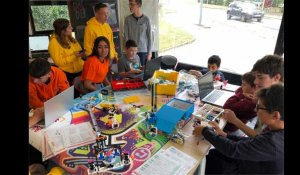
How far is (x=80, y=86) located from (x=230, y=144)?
1565 mm

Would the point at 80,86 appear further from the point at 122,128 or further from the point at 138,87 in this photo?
the point at 122,128

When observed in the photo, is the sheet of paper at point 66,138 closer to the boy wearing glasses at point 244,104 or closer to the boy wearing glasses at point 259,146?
the boy wearing glasses at point 259,146

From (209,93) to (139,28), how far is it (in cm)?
148

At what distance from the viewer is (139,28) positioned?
3.04m

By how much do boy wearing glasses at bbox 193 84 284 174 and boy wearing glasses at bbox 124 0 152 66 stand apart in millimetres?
1822

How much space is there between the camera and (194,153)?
1.31 m

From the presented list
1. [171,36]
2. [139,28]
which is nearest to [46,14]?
[139,28]

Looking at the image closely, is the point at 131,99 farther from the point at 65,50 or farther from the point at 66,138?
the point at 65,50

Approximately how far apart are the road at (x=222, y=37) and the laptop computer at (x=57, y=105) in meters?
2.40

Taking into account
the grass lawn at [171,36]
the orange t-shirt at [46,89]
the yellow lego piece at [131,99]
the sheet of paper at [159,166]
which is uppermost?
the grass lawn at [171,36]

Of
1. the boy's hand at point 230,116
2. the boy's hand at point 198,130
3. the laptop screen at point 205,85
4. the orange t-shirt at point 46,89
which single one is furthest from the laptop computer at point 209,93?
the orange t-shirt at point 46,89

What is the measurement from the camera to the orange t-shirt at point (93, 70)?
220 cm
